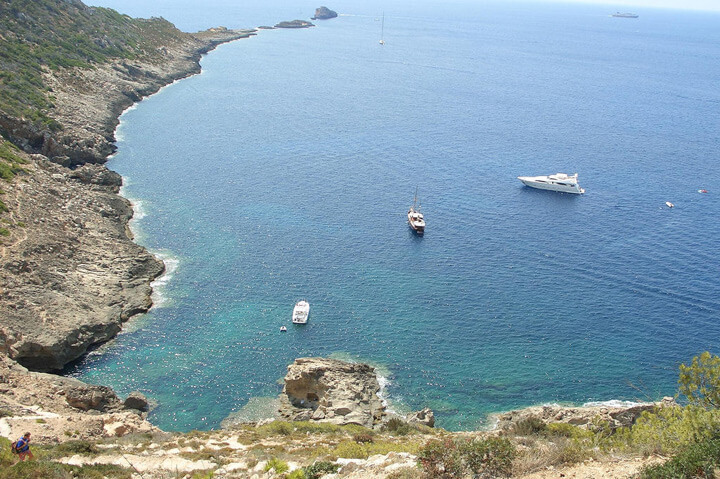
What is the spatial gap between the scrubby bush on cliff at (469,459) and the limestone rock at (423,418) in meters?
23.6

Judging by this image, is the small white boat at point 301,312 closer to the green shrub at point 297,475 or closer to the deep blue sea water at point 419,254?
the deep blue sea water at point 419,254

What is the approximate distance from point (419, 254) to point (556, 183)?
40.4m

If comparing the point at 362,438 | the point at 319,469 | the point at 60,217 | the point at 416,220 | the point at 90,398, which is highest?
the point at 319,469

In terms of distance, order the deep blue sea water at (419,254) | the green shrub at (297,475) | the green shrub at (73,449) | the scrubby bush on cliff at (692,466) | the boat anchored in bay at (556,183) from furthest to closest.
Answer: the boat anchored in bay at (556,183) < the deep blue sea water at (419,254) < the green shrub at (73,449) < the green shrub at (297,475) < the scrubby bush on cliff at (692,466)

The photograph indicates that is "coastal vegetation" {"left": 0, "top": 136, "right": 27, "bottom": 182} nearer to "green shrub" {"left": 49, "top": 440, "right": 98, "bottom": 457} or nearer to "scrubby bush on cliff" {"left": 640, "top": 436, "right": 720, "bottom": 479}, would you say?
"green shrub" {"left": 49, "top": 440, "right": 98, "bottom": 457}

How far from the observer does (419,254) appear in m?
87.1

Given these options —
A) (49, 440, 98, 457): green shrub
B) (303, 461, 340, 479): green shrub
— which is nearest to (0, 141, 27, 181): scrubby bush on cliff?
(49, 440, 98, 457): green shrub

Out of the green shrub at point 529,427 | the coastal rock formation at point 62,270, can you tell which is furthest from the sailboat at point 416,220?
the green shrub at point 529,427

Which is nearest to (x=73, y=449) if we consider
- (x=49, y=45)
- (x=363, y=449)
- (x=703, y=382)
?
(x=363, y=449)

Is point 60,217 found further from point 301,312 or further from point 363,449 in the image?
point 363,449

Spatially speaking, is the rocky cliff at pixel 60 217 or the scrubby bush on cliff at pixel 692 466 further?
the rocky cliff at pixel 60 217

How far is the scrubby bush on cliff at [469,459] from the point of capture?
94.9 feet

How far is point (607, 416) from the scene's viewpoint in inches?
1954

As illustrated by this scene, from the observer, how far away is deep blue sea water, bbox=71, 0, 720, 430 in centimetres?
6228
